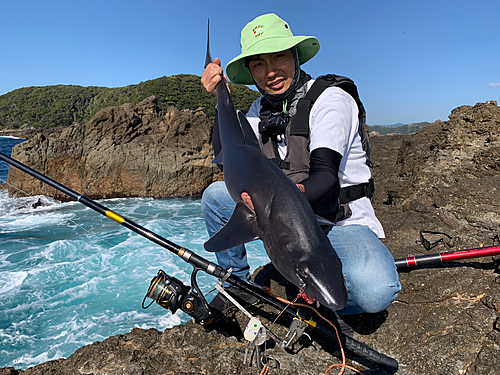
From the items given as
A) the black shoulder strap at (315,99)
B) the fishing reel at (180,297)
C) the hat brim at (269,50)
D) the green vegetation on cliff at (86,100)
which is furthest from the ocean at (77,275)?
the green vegetation on cliff at (86,100)

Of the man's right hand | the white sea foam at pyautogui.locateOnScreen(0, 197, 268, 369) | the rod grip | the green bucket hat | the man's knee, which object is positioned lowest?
the white sea foam at pyautogui.locateOnScreen(0, 197, 268, 369)

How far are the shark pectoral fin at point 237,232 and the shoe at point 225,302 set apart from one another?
3.72 feet

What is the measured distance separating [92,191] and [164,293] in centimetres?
1308

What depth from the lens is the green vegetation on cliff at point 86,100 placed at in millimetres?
88938

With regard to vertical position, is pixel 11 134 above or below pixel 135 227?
above

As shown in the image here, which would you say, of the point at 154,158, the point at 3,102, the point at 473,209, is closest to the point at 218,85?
the point at 473,209

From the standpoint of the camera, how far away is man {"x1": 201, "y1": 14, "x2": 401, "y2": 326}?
2.11 metres

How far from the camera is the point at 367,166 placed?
268cm

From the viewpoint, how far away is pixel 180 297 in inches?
99.7

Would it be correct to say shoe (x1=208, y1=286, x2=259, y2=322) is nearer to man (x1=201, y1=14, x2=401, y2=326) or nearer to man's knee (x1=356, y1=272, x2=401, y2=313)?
man (x1=201, y1=14, x2=401, y2=326)

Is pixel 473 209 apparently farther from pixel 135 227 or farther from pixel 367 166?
pixel 135 227

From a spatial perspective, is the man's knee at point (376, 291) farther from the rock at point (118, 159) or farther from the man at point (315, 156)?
the rock at point (118, 159)

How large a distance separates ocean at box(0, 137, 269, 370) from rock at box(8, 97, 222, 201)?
2076mm

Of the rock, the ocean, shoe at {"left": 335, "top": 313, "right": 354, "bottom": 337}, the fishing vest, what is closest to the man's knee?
shoe at {"left": 335, "top": 313, "right": 354, "bottom": 337}
